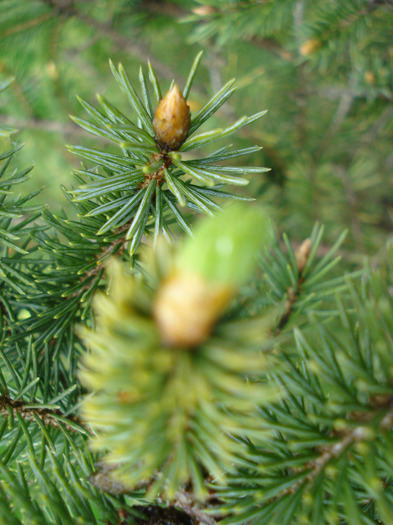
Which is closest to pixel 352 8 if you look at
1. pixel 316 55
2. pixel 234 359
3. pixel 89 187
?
pixel 316 55

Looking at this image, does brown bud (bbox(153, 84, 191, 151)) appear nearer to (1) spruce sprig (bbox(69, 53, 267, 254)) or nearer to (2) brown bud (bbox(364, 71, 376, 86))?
(1) spruce sprig (bbox(69, 53, 267, 254))

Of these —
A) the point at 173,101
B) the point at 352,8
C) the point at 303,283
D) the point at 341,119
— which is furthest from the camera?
the point at 341,119

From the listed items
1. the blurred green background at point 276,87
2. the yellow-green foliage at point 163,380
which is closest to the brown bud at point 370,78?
the blurred green background at point 276,87

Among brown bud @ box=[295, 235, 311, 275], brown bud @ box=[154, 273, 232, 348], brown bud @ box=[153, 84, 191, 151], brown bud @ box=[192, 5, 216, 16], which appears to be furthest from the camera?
brown bud @ box=[192, 5, 216, 16]

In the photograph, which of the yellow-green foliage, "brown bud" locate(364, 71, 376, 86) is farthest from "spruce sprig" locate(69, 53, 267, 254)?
"brown bud" locate(364, 71, 376, 86)

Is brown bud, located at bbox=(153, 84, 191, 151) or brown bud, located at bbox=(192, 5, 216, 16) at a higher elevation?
brown bud, located at bbox=(192, 5, 216, 16)

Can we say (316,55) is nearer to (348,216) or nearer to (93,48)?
(348,216)

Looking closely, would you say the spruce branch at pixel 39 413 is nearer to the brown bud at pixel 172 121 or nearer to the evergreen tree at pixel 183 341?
the evergreen tree at pixel 183 341
